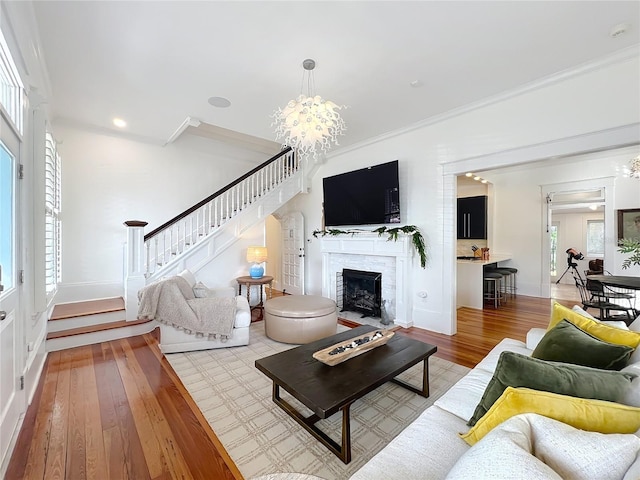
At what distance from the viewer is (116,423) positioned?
6.56ft

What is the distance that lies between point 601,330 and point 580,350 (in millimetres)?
450

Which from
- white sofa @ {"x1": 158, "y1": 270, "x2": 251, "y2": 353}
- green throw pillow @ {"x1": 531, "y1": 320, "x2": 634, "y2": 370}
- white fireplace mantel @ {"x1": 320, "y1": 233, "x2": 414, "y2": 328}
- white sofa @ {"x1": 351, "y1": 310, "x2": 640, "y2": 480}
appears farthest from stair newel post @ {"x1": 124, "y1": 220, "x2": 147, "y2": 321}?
green throw pillow @ {"x1": 531, "y1": 320, "x2": 634, "y2": 370}

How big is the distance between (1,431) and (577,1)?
15.5 feet

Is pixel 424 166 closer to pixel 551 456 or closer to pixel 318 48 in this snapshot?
pixel 318 48

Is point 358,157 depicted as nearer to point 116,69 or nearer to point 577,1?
point 577,1

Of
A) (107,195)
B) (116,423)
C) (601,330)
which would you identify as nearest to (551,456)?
(601,330)

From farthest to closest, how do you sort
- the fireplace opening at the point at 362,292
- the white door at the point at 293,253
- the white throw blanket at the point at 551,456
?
the white door at the point at 293,253 < the fireplace opening at the point at 362,292 < the white throw blanket at the point at 551,456

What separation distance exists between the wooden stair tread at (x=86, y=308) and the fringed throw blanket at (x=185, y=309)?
1238 millimetres

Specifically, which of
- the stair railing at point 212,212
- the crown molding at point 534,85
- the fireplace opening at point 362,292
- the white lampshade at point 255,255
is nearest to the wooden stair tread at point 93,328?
the stair railing at point 212,212

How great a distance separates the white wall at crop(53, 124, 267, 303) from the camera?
4391 millimetres

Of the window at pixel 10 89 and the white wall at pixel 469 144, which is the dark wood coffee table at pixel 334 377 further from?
the window at pixel 10 89

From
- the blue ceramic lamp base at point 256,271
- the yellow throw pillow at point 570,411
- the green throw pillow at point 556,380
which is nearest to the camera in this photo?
the yellow throw pillow at point 570,411

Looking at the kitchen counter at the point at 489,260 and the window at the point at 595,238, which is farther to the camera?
the window at the point at 595,238

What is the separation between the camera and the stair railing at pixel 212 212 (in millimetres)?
4398
